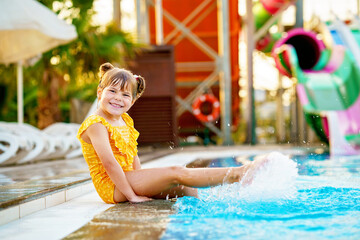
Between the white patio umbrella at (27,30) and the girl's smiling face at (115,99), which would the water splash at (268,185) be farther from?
the white patio umbrella at (27,30)

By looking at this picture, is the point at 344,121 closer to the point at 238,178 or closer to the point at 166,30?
the point at 238,178

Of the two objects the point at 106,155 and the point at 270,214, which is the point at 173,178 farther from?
the point at 270,214

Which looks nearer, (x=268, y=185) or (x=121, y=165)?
(x=268, y=185)

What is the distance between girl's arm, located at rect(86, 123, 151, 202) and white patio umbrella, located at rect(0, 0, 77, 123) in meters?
3.23

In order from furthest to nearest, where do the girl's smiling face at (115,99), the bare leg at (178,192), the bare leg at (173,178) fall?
the bare leg at (178,192)
the girl's smiling face at (115,99)
the bare leg at (173,178)

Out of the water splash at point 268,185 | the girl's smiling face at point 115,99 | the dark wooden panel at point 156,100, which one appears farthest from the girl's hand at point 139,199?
the dark wooden panel at point 156,100

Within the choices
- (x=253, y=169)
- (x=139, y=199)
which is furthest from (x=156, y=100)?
(x=253, y=169)

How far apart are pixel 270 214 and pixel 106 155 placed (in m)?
1.01

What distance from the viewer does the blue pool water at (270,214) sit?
2225mm

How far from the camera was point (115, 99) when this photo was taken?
3.10 metres

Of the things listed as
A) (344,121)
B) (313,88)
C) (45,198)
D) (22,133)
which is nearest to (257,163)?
(45,198)

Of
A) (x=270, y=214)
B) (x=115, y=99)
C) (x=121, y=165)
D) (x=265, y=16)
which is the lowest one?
(x=270, y=214)

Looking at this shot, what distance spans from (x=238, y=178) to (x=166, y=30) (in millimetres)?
13955

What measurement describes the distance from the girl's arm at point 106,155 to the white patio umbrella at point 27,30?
10.6 feet
